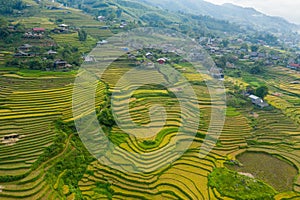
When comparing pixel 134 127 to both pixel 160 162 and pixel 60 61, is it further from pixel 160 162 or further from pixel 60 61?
pixel 60 61

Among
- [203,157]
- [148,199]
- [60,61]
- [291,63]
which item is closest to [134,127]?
[203,157]

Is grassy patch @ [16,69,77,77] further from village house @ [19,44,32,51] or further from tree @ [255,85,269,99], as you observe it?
tree @ [255,85,269,99]

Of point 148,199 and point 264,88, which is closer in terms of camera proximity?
point 148,199

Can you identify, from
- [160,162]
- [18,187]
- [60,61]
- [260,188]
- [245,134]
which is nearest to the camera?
[18,187]

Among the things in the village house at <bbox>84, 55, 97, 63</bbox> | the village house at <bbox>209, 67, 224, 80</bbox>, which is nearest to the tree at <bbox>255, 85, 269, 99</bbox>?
the village house at <bbox>209, 67, 224, 80</bbox>

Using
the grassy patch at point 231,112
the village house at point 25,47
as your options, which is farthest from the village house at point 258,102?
the village house at point 25,47

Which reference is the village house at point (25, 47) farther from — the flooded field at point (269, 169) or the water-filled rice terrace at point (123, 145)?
the flooded field at point (269, 169)

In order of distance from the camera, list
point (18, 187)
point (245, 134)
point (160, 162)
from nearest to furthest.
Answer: point (18, 187), point (160, 162), point (245, 134)
